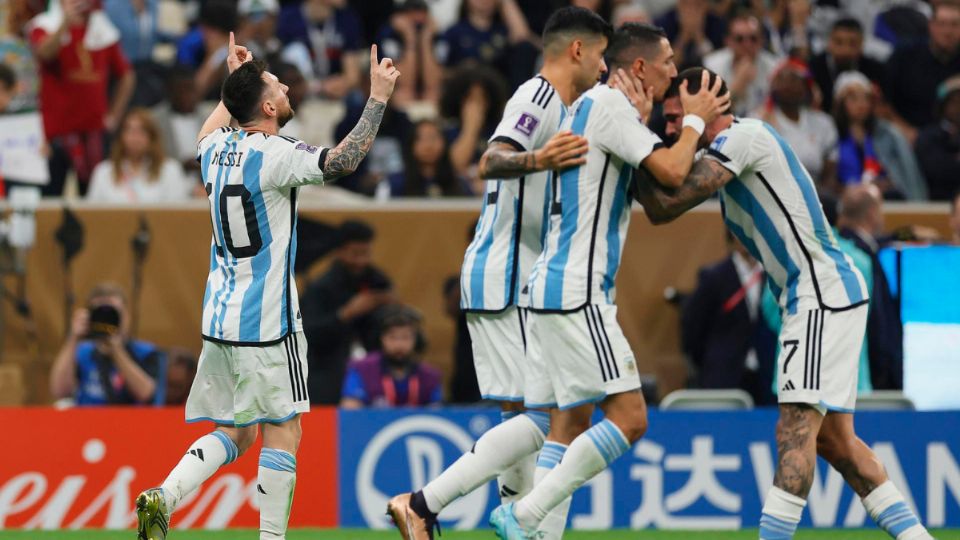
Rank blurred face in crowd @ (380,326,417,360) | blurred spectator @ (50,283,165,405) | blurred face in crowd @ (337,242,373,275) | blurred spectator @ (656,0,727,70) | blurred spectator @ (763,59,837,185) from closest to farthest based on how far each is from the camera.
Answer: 1. blurred face in crowd @ (380,326,417,360)
2. blurred spectator @ (50,283,165,405)
3. blurred face in crowd @ (337,242,373,275)
4. blurred spectator @ (763,59,837,185)
5. blurred spectator @ (656,0,727,70)

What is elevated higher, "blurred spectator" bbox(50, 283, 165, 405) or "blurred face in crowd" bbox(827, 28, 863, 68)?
"blurred face in crowd" bbox(827, 28, 863, 68)

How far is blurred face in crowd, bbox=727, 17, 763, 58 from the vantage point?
13.9 m

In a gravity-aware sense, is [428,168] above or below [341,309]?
above

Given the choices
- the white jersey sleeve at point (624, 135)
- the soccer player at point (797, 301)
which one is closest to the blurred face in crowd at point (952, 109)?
the soccer player at point (797, 301)

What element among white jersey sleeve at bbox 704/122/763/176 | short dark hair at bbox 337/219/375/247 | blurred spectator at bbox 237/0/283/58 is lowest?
short dark hair at bbox 337/219/375/247

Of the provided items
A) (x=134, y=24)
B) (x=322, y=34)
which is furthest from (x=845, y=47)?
(x=134, y=24)

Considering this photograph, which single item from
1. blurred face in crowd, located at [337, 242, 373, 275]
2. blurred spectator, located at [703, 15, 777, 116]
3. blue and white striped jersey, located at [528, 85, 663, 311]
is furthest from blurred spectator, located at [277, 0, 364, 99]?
→ blue and white striped jersey, located at [528, 85, 663, 311]

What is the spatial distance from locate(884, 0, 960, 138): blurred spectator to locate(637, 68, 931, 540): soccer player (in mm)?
7372

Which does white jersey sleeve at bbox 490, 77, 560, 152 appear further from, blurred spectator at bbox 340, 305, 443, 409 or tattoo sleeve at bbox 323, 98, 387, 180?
blurred spectator at bbox 340, 305, 443, 409

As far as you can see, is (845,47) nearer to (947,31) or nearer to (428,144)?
(947,31)

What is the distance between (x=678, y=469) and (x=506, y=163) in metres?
4.01

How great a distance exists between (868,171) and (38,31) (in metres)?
7.14

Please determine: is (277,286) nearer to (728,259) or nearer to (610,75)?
(610,75)

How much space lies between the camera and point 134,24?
15492 mm
